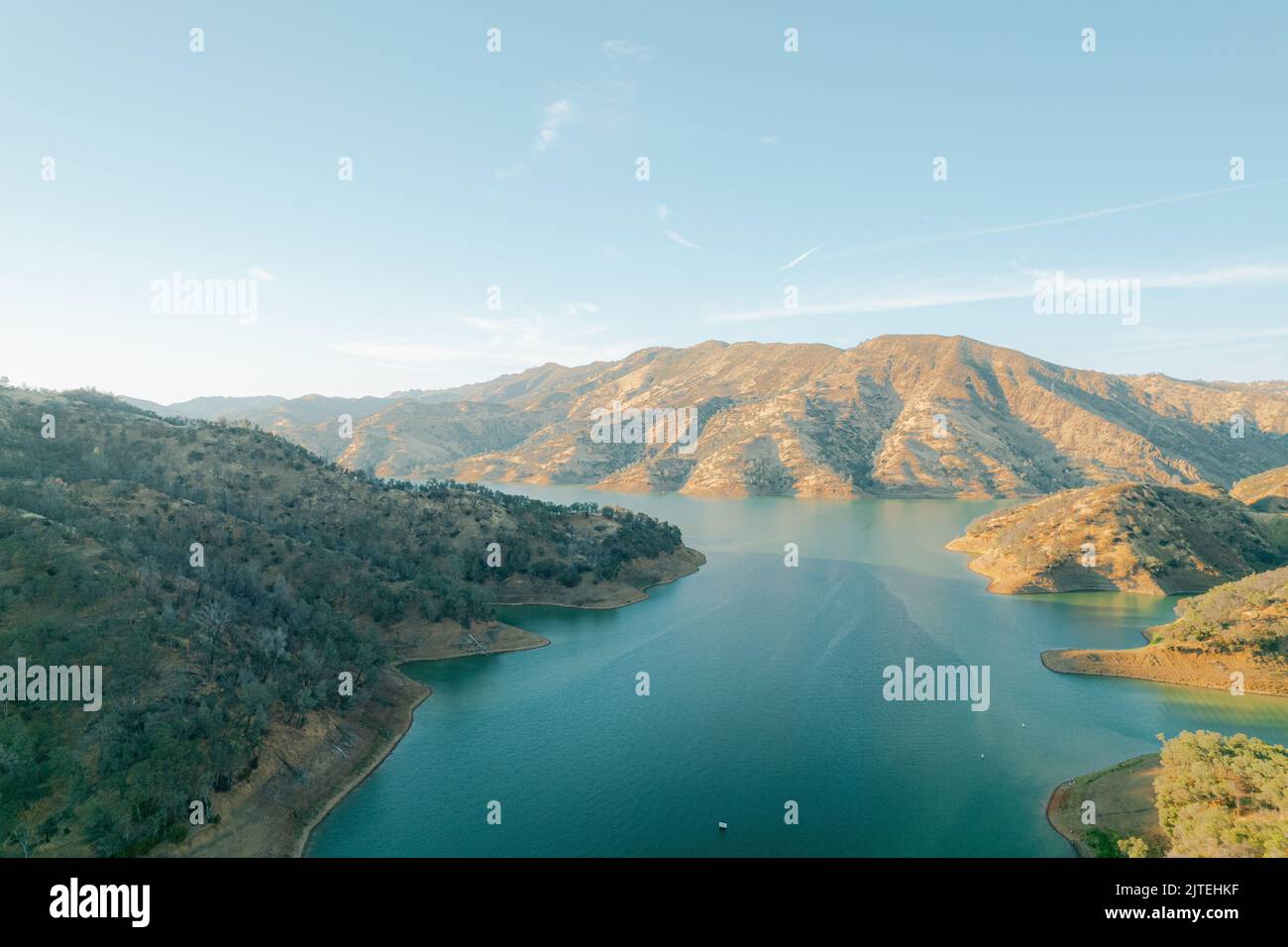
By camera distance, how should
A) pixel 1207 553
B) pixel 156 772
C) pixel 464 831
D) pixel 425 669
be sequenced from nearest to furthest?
pixel 156 772 → pixel 464 831 → pixel 425 669 → pixel 1207 553

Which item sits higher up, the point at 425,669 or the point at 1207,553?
the point at 1207,553

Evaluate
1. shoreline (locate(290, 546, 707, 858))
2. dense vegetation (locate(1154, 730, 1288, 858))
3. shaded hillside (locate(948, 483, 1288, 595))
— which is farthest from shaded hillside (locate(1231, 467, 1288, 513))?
shoreline (locate(290, 546, 707, 858))

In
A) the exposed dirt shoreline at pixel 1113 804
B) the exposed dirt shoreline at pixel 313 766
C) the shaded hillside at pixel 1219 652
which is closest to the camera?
the exposed dirt shoreline at pixel 313 766

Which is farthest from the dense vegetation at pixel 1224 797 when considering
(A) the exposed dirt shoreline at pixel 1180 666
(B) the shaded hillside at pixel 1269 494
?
(B) the shaded hillside at pixel 1269 494

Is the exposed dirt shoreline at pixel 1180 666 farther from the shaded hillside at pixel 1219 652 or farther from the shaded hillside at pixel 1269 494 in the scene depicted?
the shaded hillside at pixel 1269 494

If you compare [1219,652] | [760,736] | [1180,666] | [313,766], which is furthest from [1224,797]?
[313,766]
